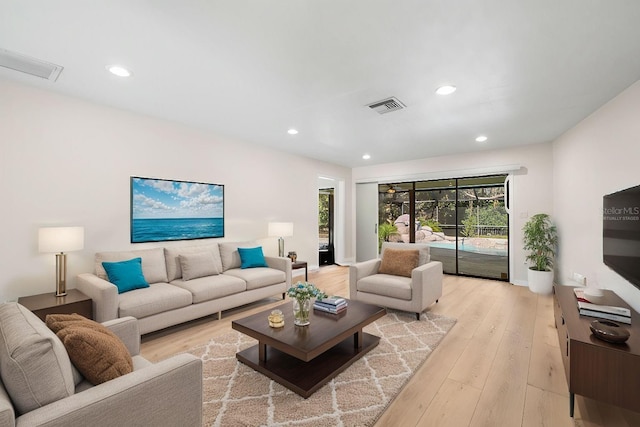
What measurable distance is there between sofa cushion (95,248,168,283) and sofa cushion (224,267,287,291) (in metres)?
0.81

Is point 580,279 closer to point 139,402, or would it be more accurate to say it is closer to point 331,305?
point 331,305

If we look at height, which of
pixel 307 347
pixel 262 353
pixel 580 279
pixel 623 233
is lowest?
pixel 262 353

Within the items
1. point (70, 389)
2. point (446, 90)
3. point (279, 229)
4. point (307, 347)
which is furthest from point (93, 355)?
point (279, 229)

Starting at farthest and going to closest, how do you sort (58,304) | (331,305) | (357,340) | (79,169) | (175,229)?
(175,229) < (79,169) < (331,305) < (357,340) < (58,304)

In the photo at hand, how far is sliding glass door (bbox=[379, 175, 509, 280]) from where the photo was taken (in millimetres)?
5922

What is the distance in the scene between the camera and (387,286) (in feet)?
11.7

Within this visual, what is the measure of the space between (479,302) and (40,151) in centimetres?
554

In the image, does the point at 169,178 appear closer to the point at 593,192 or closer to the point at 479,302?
the point at 479,302

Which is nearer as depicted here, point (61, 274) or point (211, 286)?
point (61, 274)

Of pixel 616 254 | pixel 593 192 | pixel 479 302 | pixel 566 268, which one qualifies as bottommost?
Answer: pixel 479 302

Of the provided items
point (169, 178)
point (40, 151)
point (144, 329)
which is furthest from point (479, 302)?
point (40, 151)

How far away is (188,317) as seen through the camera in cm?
315

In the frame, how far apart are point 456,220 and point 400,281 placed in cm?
338

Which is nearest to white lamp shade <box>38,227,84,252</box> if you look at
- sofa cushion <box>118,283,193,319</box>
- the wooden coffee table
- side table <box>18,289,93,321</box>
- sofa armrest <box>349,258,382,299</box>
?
side table <box>18,289,93,321</box>
